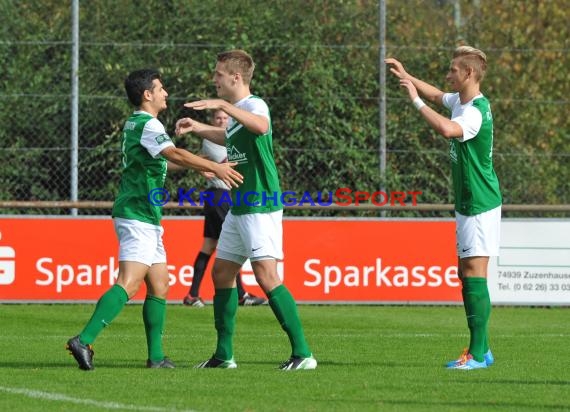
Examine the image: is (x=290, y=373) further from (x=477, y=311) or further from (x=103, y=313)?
(x=477, y=311)

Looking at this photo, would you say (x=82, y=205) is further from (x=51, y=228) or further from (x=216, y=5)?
(x=216, y=5)

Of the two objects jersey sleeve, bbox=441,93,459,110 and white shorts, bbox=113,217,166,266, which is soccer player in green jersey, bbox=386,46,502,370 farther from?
white shorts, bbox=113,217,166,266

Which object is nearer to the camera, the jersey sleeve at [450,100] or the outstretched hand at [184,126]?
the outstretched hand at [184,126]

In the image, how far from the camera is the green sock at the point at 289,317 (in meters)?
9.60

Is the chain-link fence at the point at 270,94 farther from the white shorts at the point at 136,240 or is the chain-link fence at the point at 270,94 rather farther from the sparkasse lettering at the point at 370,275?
the white shorts at the point at 136,240

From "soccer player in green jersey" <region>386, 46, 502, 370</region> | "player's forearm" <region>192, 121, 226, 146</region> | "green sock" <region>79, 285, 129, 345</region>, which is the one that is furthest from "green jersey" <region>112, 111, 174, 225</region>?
"soccer player in green jersey" <region>386, 46, 502, 370</region>

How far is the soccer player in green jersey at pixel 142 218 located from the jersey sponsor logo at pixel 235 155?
219 mm

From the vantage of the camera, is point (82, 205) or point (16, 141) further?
point (16, 141)

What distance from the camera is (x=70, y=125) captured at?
57.7 feet

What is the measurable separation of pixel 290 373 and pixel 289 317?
15.9 inches

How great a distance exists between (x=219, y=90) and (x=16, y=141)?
866 cm

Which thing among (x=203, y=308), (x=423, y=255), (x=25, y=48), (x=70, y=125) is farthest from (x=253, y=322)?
(x=25, y=48)

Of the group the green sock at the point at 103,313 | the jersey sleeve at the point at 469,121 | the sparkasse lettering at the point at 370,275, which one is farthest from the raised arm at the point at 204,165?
the sparkasse lettering at the point at 370,275

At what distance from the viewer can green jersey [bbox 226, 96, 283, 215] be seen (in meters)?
9.58
